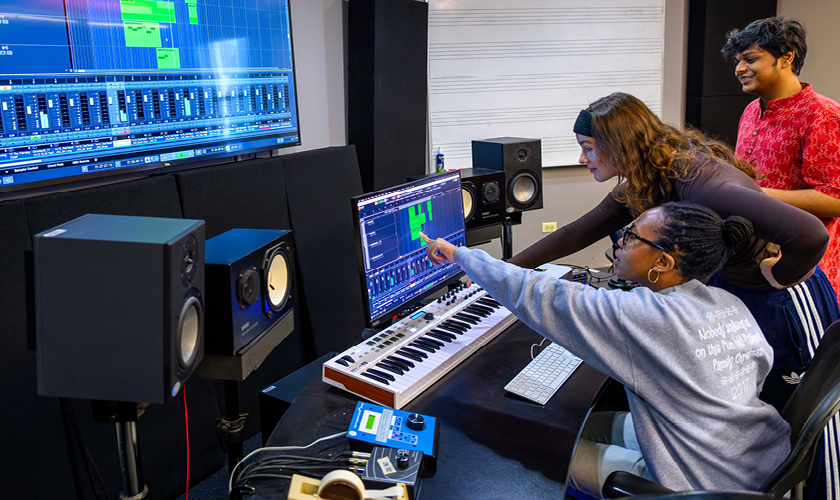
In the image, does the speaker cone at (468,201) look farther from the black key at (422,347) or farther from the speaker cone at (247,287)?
the speaker cone at (247,287)

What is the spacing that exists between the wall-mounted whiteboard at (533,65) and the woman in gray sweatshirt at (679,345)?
2.78m

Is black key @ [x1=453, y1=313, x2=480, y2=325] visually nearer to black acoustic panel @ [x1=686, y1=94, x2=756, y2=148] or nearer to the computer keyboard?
the computer keyboard

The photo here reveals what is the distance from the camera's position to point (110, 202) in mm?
2012

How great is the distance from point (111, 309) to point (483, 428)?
857 mm

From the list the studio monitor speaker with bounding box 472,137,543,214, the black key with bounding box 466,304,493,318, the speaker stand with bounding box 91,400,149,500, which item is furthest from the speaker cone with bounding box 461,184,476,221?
the speaker stand with bounding box 91,400,149,500

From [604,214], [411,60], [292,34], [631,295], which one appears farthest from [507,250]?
[631,295]

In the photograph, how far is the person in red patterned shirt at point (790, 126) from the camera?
7.15ft

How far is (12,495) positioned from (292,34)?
224cm

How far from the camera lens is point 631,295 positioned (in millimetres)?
1361

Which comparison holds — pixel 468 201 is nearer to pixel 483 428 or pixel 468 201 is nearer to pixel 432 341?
pixel 432 341

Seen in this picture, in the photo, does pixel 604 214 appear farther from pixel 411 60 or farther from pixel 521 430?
pixel 411 60

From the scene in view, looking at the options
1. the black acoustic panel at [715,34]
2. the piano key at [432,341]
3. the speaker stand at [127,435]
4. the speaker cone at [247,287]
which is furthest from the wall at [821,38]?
the speaker stand at [127,435]

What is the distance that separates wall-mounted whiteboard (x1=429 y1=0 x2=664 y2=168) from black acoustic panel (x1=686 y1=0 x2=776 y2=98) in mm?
285

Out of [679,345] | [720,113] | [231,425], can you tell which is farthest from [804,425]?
[720,113]
